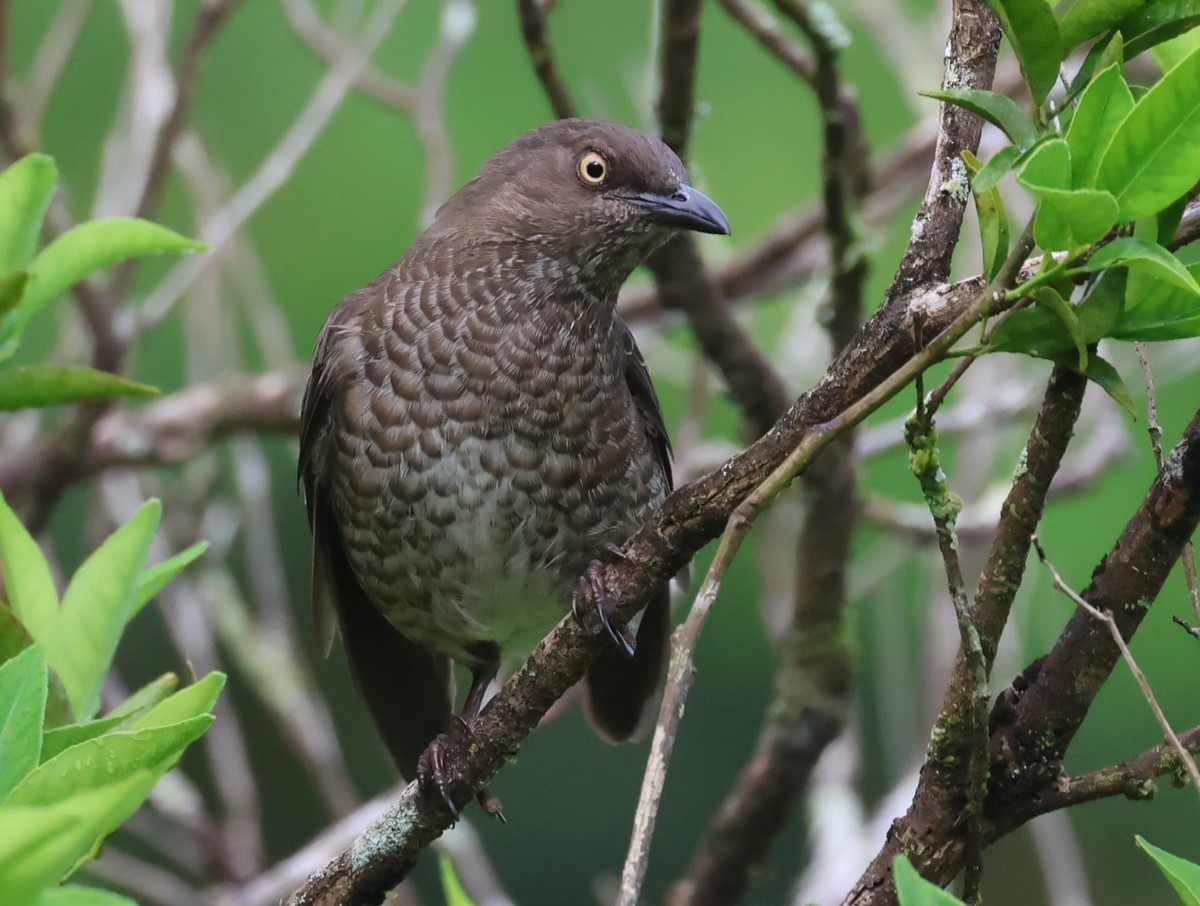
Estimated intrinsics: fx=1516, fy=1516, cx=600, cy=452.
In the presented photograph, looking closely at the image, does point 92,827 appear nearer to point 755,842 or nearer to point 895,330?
point 895,330

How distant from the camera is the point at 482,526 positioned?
3643 mm

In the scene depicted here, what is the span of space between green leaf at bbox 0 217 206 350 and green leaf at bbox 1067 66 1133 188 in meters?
1.28

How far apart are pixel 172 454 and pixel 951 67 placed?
11.8 feet

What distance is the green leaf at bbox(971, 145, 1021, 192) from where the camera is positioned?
1.69 m

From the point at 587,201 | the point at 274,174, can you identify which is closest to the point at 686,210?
the point at 587,201

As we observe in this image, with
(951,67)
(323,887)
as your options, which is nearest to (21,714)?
(323,887)

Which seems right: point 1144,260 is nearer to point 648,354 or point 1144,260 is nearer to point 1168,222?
point 1168,222

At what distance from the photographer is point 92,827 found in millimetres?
1378

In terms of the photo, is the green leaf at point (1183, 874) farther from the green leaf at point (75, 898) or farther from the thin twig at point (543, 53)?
the thin twig at point (543, 53)

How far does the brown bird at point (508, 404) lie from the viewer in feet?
11.9

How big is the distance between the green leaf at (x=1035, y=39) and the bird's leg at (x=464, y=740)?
60.8 inches

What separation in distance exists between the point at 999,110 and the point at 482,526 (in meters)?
2.07

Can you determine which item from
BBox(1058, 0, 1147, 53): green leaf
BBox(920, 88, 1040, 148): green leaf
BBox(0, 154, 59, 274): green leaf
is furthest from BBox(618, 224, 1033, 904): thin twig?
BBox(0, 154, 59, 274): green leaf

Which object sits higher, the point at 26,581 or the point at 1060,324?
the point at 26,581
